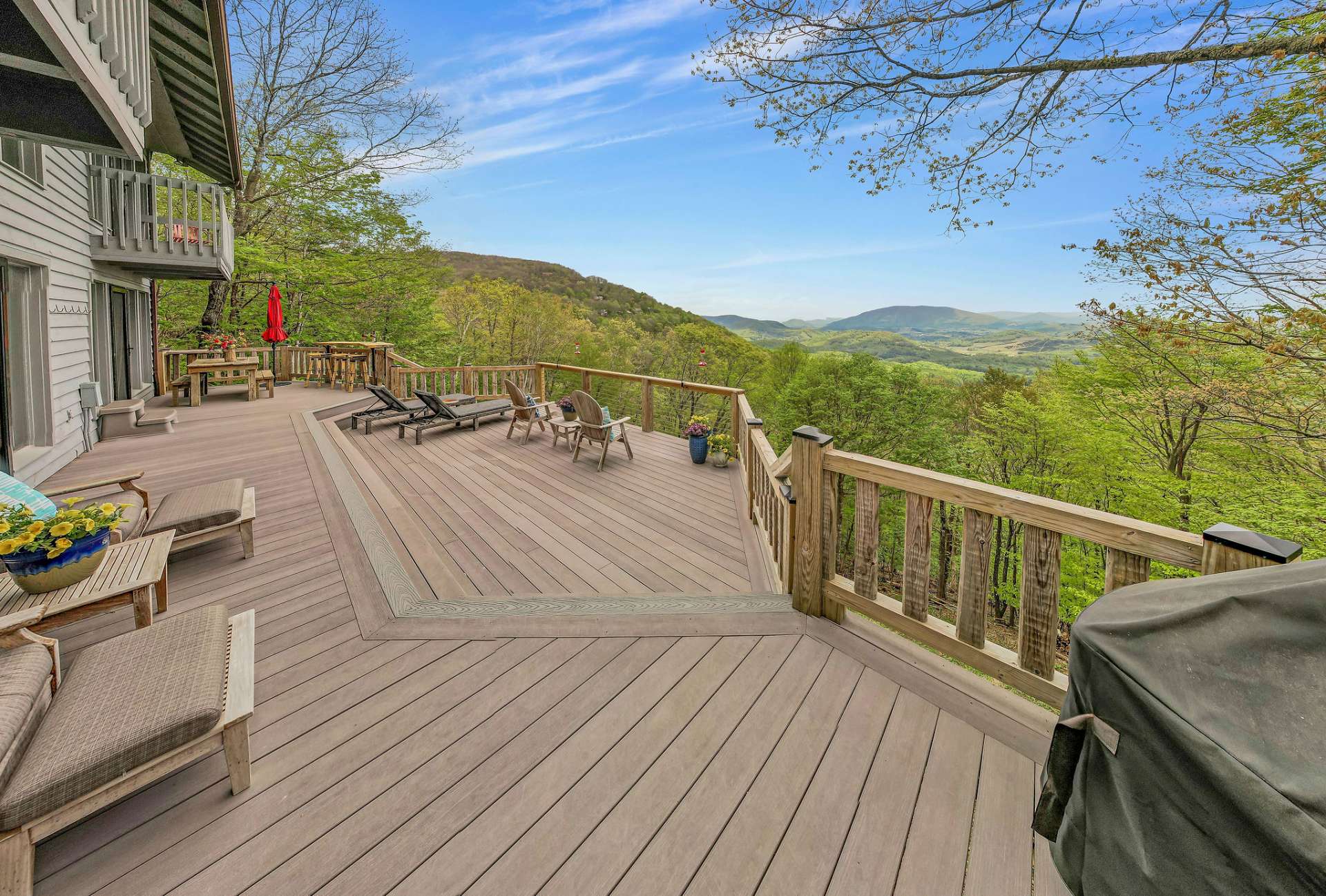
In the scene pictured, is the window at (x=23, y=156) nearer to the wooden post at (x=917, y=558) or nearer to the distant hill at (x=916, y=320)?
the wooden post at (x=917, y=558)

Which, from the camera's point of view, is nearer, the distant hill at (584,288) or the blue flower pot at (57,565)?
the blue flower pot at (57,565)

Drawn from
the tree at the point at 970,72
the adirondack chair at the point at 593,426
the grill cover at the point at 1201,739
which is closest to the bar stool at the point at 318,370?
the adirondack chair at the point at 593,426

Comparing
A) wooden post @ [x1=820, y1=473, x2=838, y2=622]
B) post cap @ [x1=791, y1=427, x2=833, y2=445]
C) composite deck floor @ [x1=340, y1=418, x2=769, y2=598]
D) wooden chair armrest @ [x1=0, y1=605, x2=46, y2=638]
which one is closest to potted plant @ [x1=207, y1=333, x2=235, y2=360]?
composite deck floor @ [x1=340, y1=418, x2=769, y2=598]

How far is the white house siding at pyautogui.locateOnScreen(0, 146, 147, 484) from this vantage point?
13.2 ft

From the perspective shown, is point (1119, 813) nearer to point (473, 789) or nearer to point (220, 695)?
point (473, 789)

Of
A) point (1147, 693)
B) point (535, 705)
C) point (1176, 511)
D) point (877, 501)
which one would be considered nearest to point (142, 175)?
point (535, 705)

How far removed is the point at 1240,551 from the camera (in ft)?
4.44

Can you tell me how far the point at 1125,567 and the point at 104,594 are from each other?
12.4 ft

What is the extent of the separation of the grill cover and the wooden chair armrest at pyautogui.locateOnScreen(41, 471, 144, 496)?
4.80 metres

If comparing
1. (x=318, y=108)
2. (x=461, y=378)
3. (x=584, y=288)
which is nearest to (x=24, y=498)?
(x=461, y=378)

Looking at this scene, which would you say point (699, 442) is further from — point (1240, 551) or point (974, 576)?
point (1240, 551)

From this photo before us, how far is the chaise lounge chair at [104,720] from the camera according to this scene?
1183 millimetres

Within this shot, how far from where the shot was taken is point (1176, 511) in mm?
10375

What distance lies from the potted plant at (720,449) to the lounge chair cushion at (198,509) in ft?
13.8
